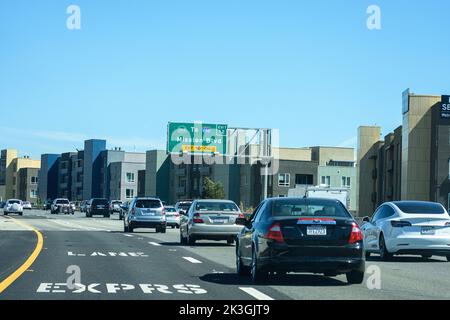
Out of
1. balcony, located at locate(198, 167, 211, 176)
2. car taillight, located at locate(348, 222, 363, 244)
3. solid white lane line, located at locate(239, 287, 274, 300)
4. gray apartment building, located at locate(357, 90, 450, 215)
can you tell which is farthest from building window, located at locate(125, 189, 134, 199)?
solid white lane line, located at locate(239, 287, 274, 300)

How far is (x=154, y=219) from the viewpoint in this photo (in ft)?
131

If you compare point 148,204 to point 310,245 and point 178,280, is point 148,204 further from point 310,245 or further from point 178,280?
point 310,245

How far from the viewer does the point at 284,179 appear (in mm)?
111812

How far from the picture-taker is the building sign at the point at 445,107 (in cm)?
7462

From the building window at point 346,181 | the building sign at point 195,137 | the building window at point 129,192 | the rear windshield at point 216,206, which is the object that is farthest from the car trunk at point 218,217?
the building window at point 129,192

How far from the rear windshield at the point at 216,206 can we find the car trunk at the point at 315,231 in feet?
46.2

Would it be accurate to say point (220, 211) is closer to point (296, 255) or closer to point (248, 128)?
point (296, 255)

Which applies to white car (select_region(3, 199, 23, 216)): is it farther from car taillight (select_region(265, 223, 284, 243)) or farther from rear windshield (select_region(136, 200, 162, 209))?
car taillight (select_region(265, 223, 284, 243))

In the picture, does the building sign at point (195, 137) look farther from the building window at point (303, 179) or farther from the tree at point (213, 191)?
the building window at point (303, 179)

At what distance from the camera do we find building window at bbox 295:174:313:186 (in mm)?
113500

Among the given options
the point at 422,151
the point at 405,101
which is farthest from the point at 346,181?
the point at 422,151

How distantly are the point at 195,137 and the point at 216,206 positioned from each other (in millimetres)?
33654
